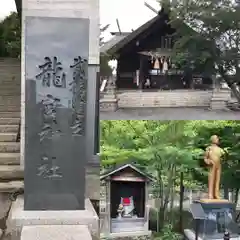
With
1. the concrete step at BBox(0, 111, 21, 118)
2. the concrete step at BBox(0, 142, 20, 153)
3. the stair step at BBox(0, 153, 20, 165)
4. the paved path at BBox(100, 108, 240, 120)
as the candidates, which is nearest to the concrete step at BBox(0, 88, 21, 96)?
the concrete step at BBox(0, 111, 21, 118)

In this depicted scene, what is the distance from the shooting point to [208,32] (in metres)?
4.14

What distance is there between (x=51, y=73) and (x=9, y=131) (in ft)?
4.33

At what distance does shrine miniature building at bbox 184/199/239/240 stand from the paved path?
0.86 meters

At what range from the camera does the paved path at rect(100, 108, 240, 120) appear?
14.2ft

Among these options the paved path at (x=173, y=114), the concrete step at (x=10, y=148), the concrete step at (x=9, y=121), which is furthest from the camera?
the paved path at (x=173, y=114)

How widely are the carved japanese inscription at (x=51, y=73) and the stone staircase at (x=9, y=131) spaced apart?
0.82m

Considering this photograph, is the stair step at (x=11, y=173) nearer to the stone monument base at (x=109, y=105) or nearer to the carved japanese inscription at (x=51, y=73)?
the carved japanese inscription at (x=51, y=73)

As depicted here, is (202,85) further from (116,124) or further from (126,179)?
(126,179)

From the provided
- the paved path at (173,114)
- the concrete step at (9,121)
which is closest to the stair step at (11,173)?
the concrete step at (9,121)

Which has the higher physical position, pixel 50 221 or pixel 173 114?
pixel 173 114

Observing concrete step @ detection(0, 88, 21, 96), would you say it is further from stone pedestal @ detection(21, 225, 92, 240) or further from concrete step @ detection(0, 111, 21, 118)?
stone pedestal @ detection(21, 225, 92, 240)

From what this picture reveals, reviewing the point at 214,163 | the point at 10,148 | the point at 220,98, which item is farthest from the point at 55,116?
the point at 220,98

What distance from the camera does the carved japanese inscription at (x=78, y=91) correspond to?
2.56 metres

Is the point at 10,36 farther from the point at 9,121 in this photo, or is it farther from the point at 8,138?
the point at 8,138
